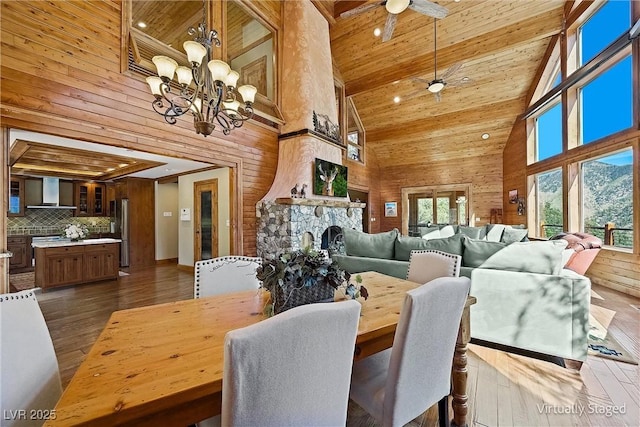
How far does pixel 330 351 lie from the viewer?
2.82 feet

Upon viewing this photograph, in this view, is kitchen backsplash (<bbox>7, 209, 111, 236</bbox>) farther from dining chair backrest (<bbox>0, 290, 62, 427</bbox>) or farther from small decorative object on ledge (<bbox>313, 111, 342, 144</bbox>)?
dining chair backrest (<bbox>0, 290, 62, 427</bbox>)

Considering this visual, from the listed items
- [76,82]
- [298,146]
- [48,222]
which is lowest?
[48,222]

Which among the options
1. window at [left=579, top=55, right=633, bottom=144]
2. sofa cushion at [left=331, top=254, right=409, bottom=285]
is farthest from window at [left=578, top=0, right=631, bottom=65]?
sofa cushion at [left=331, top=254, right=409, bottom=285]

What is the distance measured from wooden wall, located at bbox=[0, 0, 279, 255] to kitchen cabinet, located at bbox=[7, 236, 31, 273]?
17.3ft

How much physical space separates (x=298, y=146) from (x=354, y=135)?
14.0 ft

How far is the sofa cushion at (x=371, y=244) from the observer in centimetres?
330

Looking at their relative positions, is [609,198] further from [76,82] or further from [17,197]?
[17,197]

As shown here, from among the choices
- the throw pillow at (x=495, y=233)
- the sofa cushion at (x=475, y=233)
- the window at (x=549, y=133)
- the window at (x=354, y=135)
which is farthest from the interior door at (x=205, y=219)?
the window at (x=549, y=133)

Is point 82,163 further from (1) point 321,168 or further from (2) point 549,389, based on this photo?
(2) point 549,389

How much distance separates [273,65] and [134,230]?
4.99 m

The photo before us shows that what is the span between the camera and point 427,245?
3018mm

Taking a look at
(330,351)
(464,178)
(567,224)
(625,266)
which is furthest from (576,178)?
A: (330,351)

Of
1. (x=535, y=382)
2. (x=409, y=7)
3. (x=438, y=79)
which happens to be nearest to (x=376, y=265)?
(x=535, y=382)

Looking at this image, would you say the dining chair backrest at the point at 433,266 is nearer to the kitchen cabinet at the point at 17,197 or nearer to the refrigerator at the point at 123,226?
the refrigerator at the point at 123,226
